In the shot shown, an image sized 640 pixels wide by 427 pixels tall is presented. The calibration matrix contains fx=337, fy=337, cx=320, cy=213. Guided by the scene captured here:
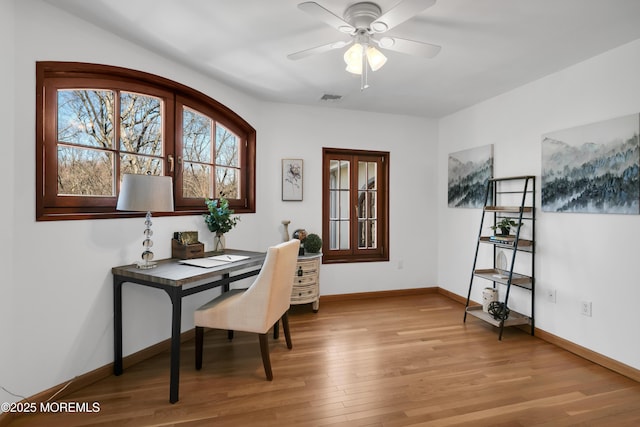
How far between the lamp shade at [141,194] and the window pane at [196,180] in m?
0.88

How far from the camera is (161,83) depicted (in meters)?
2.81

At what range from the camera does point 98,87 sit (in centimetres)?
244

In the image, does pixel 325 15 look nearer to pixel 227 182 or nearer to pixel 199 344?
pixel 227 182

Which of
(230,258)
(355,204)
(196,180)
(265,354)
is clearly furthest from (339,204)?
(265,354)

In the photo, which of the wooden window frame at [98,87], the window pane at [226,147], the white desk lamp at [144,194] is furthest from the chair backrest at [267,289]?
the window pane at [226,147]

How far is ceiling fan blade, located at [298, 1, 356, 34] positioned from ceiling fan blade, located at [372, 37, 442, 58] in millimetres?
216

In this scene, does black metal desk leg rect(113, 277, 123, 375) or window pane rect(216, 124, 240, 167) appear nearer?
black metal desk leg rect(113, 277, 123, 375)

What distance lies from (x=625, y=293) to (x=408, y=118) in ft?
9.87

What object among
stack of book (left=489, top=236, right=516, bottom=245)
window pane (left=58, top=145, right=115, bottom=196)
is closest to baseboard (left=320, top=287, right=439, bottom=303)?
stack of book (left=489, top=236, right=516, bottom=245)

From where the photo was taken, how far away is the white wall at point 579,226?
2.53 metres

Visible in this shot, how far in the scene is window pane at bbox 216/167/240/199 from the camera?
3564 millimetres

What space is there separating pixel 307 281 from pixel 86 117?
2519 millimetres

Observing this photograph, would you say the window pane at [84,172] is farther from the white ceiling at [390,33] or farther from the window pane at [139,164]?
the white ceiling at [390,33]

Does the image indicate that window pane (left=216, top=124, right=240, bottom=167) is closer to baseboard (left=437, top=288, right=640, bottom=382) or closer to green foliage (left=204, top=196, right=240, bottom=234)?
green foliage (left=204, top=196, right=240, bottom=234)
